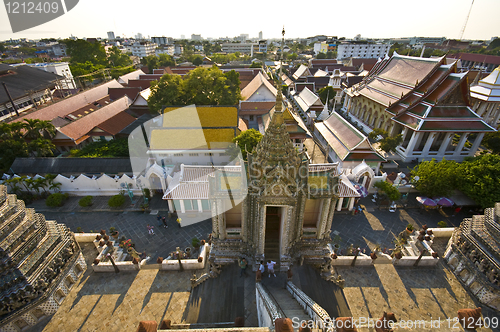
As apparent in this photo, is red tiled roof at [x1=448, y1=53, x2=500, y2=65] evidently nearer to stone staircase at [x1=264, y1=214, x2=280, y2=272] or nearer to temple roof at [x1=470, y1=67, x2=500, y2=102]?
temple roof at [x1=470, y1=67, x2=500, y2=102]

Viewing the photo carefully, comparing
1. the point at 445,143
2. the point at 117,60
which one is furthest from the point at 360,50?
the point at 117,60

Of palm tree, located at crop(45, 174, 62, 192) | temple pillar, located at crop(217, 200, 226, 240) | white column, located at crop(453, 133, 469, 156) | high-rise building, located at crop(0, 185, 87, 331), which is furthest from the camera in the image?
white column, located at crop(453, 133, 469, 156)

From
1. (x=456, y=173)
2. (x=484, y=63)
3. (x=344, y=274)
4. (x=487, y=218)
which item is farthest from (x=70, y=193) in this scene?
(x=484, y=63)

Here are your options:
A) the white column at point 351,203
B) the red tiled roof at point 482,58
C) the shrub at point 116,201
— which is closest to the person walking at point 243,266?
the white column at point 351,203

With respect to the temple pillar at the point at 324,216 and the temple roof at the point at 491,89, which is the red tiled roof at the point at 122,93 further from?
the temple roof at the point at 491,89

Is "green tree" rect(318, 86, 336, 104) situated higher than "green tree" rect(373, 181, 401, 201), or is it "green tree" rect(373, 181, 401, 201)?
"green tree" rect(318, 86, 336, 104)

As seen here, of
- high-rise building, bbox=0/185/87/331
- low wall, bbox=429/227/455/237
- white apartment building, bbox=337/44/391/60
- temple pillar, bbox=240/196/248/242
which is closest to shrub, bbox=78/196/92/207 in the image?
high-rise building, bbox=0/185/87/331

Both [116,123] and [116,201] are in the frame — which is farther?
[116,123]

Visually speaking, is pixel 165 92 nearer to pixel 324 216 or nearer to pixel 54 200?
pixel 54 200
